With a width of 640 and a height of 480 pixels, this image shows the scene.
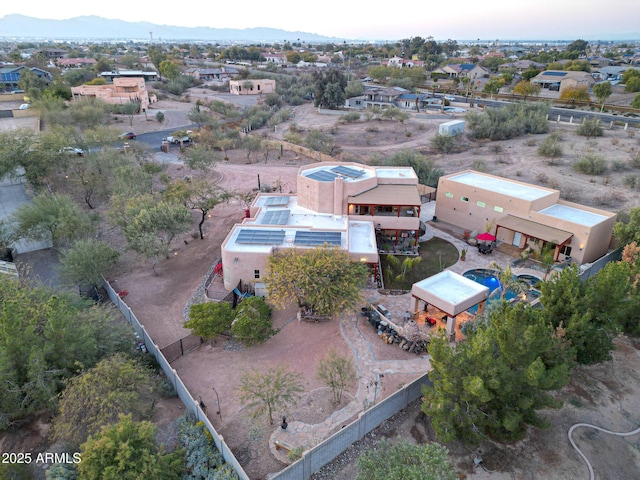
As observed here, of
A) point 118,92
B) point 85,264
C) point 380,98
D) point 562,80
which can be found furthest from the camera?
point 562,80

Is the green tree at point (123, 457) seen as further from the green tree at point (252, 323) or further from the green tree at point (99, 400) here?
the green tree at point (252, 323)

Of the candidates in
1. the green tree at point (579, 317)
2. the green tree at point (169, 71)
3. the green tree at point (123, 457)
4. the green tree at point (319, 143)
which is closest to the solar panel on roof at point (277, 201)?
the green tree at point (579, 317)

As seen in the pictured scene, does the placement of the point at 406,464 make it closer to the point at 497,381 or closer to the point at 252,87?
the point at 497,381

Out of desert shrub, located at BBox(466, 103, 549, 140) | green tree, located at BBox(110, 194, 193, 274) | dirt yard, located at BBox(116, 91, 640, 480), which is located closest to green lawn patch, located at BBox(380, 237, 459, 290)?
dirt yard, located at BBox(116, 91, 640, 480)

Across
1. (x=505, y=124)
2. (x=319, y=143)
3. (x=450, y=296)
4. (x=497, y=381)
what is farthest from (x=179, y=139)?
(x=497, y=381)

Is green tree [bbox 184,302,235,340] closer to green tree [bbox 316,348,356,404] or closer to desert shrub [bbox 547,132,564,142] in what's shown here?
green tree [bbox 316,348,356,404]

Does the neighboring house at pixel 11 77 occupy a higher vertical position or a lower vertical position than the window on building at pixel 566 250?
higher

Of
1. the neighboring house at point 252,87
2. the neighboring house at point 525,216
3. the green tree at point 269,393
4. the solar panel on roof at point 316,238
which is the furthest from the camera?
the neighboring house at point 252,87
